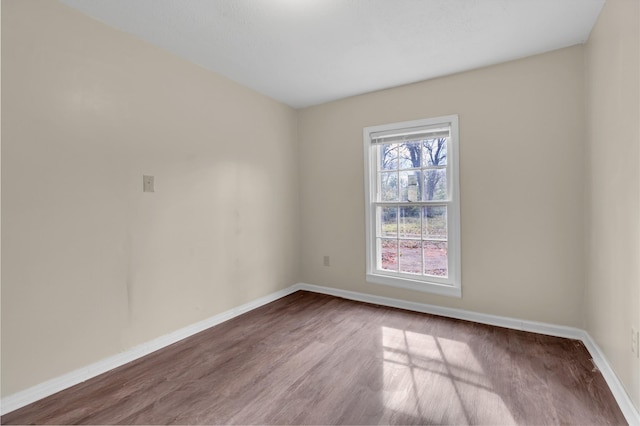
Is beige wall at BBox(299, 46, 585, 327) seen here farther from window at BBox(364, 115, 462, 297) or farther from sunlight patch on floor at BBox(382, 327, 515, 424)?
sunlight patch on floor at BBox(382, 327, 515, 424)

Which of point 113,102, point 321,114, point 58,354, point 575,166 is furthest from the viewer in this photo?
point 321,114

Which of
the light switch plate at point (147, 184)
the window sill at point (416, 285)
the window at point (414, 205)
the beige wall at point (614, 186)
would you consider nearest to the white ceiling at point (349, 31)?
the beige wall at point (614, 186)

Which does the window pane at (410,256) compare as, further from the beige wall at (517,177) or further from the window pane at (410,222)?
the beige wall at (517,177)

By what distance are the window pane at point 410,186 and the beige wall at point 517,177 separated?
47cm

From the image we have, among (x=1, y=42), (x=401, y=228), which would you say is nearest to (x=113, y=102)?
(x=1, y=42)

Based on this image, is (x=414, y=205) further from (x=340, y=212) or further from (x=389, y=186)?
(x=340, y=212)

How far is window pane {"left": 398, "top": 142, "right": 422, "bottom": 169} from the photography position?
3256 mm

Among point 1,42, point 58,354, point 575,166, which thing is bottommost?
point 58,354

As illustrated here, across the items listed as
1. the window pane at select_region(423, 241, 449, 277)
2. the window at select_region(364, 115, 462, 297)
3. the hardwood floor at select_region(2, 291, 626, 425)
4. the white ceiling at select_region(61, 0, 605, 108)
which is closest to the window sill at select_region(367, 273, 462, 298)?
the window at select_region(364, 115, 462, 297)

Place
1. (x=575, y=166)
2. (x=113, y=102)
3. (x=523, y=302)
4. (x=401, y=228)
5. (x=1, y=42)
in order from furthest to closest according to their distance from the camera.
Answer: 1. (x=401, y=228)
2. (x=523, y=302)
3. (x=575, y=166)
4. (x=113, y=102)
5. (x=1, y=42)

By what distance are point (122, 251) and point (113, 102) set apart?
3.59 ft

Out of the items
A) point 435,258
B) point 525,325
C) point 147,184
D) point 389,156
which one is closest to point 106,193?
point 147,184

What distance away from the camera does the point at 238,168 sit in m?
3.19

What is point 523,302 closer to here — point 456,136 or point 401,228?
point 401,228
